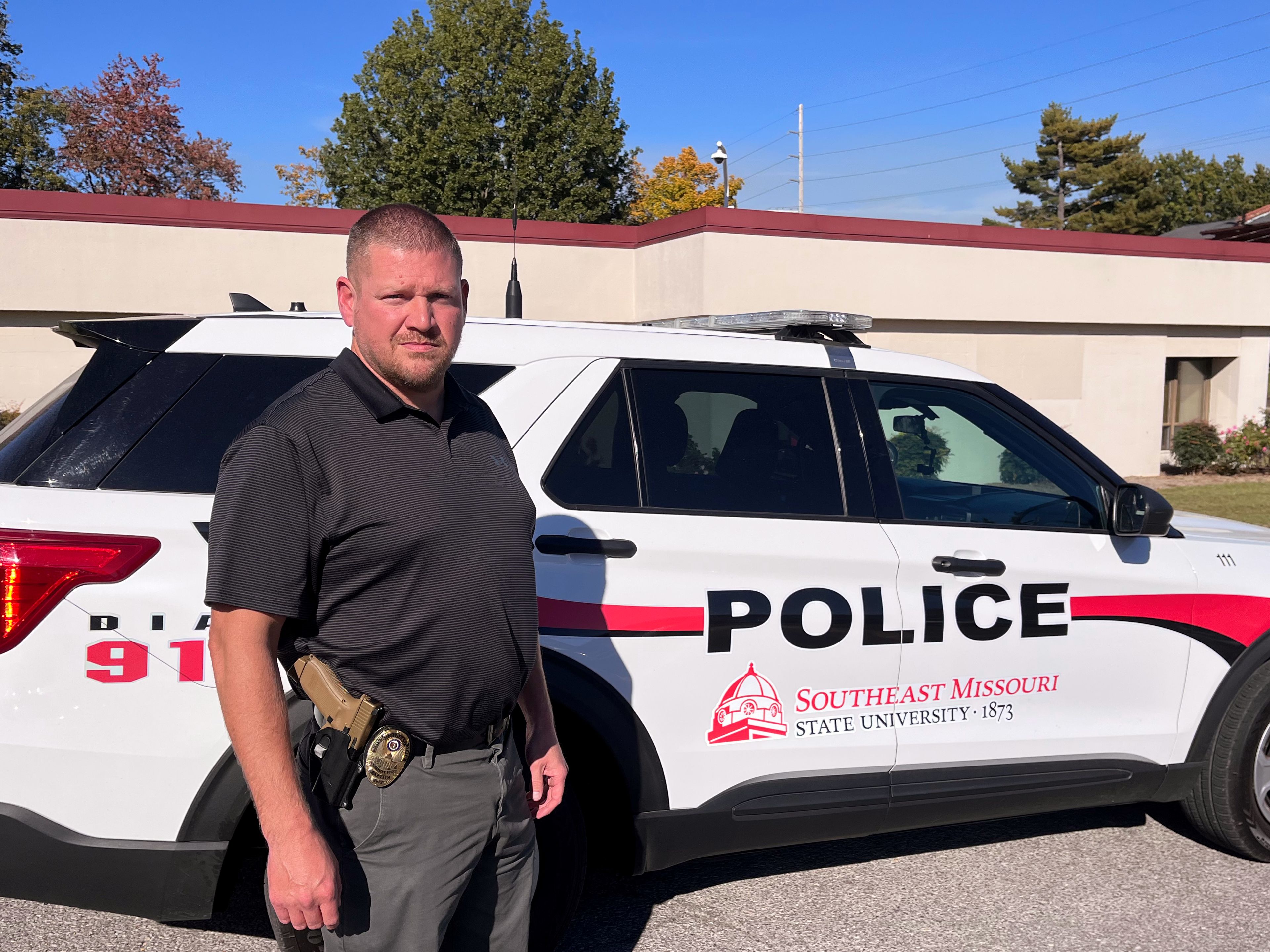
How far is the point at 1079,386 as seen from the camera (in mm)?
17625

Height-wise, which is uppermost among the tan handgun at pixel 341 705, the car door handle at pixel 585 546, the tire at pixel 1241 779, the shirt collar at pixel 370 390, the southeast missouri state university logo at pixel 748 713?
the shirt collar at pixel 370 390

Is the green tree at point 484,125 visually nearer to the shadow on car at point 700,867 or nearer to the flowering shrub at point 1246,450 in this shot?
the flowering shrub at point 1246,450

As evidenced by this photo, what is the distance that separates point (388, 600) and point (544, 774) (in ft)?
2.10

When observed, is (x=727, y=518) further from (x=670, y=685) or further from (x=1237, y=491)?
(x=1237, y=491)

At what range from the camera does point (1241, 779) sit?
12.6 ft

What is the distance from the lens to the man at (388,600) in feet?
5.49

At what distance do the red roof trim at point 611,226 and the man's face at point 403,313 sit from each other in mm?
12524

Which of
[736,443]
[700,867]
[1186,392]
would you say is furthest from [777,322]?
[1186,392]

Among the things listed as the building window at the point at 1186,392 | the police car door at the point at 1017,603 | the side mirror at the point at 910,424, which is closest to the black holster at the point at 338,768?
the police car door at the point at 1017,603

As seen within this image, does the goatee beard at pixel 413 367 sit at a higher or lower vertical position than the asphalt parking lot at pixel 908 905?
higher

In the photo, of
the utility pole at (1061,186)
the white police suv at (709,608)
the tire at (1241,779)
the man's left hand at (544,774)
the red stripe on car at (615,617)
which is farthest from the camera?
the utility pole at (1061,186)

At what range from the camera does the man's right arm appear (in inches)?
65.3

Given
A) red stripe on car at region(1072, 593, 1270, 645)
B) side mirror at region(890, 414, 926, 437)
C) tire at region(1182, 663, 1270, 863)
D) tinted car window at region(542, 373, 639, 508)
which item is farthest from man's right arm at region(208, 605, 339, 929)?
tire at region(1182, 663, 1270, 863)

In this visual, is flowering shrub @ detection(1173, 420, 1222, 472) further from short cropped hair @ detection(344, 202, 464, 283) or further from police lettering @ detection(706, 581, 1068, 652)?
short cropped hair @ detection(344, 202, 464, 283)
